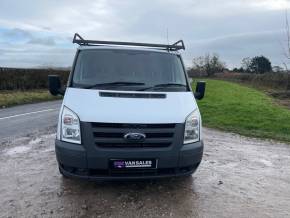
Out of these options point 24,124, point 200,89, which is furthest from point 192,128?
point 24,124

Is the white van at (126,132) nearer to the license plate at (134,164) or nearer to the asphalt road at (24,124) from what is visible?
the license plate at (134,164)

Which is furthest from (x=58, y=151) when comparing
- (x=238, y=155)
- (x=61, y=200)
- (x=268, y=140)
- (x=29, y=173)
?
(x=268, y=140)

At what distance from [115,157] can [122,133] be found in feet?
1.07

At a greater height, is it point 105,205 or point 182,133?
point 182,133

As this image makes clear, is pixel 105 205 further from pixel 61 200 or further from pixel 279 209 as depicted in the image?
pixel 279 209

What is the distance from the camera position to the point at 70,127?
518cm

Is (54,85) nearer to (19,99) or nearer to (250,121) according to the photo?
(250,121)

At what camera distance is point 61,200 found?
17.0 ft

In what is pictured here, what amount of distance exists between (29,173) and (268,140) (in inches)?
253

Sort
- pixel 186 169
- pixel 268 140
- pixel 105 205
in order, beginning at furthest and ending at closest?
pixel 268 140, pixel 186 169, pixel 105 205

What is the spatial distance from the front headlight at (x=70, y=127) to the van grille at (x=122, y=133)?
0.75 feet

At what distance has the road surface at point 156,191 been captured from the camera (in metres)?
4.88

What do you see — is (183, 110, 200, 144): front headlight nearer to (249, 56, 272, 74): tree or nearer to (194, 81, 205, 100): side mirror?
(194, 81, 205, 100): side mirror

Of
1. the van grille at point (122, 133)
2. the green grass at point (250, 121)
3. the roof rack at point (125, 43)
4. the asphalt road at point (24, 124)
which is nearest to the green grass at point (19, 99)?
the asphalt road at point (24, 124)
